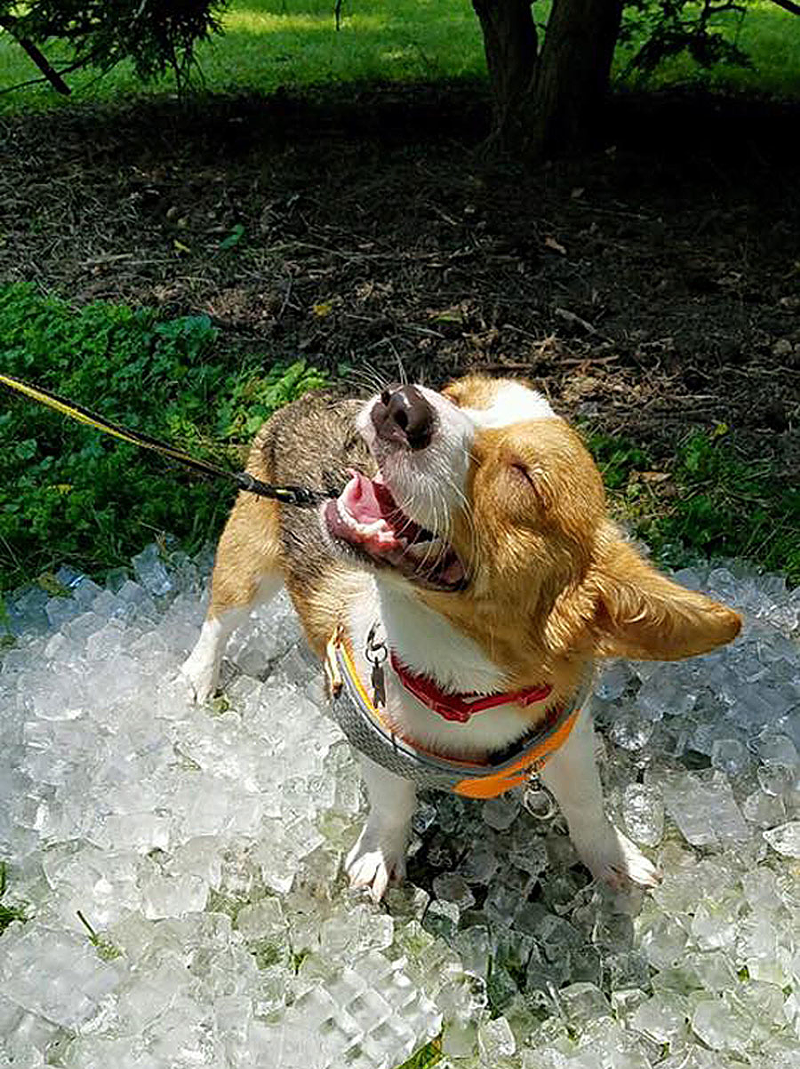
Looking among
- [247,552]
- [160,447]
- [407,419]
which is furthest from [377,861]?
[407,419]

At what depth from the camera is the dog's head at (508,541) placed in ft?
7.06

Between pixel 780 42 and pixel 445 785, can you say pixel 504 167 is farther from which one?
pixel 780 42

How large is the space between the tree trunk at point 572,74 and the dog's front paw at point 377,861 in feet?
16.7

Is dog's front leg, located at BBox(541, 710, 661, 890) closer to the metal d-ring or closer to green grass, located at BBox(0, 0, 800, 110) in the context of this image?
the metal d-ring

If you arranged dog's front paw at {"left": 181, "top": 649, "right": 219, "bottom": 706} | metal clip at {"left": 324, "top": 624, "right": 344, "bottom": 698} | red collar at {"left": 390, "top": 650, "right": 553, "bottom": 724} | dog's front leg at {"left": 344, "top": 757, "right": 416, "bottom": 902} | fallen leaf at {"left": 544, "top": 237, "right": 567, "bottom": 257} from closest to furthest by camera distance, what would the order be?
red collar at {"left": 390, "top": 650, "right": 553, "bottom": 724}, metal clip at {"left": 324, "top": 624, "right": 344, "bottom": 698}, dog's front leg at {"left": 344, "top": 757, "right": 416, "bottom": 902}, dog's front paw at {"left": 181, "top": 649, "right": 219, "bottom": 706}, fallen leaf at {"left": 544, "top": 237, "right": 567, "bottom": 257}

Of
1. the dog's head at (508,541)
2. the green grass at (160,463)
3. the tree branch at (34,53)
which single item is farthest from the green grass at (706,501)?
the tree branch at (34,53)

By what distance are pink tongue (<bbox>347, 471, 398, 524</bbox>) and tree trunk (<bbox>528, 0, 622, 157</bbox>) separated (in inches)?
199

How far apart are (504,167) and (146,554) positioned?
3.93 m

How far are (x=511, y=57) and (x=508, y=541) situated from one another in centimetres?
546

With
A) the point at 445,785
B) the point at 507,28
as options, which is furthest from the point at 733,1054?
the point at 507,28

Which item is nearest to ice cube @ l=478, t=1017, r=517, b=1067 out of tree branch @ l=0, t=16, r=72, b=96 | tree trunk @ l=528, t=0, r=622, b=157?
tree trunk @ l=528, t=0, r=622, b=157

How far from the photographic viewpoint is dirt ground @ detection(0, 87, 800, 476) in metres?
5.17

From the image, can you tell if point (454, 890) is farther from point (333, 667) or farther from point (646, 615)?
point (646, 615)

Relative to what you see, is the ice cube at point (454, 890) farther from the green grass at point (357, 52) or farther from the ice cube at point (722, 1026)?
the green grass at point (357, 52)
